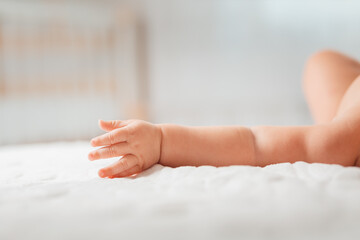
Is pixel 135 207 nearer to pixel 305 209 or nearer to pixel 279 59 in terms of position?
pixel 305 209

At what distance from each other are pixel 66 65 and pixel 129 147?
185 cm

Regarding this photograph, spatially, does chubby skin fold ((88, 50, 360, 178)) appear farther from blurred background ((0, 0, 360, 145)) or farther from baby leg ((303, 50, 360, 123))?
blurred background ((0, 0, 360, 145))

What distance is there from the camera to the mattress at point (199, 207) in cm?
29

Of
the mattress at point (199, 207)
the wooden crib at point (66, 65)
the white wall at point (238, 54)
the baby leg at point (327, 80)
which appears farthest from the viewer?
the white wall at point (238, 54)

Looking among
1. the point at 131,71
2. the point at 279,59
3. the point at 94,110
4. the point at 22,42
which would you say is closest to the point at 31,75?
the point at 22,42

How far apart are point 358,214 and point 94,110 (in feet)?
6.83

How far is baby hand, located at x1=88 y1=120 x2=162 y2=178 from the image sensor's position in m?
0.53

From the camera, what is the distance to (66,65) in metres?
2.21

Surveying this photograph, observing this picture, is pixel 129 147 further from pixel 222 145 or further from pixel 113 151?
pixel 222 145

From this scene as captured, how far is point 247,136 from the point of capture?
0.57 m

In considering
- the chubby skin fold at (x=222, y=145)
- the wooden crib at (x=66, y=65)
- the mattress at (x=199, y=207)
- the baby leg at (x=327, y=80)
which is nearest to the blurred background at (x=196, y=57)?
the wooden crib at (x=66, y=65)

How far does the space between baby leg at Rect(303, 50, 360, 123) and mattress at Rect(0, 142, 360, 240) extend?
0.46 meters

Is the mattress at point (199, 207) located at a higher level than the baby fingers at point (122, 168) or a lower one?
higher

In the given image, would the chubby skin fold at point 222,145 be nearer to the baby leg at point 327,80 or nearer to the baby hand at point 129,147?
the baby hand at point 129,147
